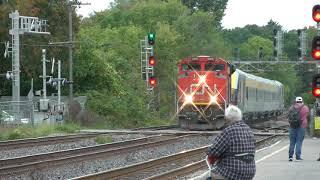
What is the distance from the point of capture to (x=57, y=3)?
5525cm

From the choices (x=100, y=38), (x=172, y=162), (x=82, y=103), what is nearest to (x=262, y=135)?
(x=172, y=162)

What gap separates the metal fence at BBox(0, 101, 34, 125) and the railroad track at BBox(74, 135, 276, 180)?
18.9 metres

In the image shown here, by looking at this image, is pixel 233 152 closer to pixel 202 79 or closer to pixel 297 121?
pixel 297 121

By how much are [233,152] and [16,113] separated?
3308 cm

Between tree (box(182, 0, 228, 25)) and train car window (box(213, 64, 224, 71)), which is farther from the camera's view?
tree (box(182, 0, 228, 25))

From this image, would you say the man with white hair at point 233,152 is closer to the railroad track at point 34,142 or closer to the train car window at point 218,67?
the railroad track at point 34,142

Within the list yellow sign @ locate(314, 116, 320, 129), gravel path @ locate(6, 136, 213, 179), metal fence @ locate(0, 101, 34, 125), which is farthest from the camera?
metal fence @ locate(0, 101, 34, 125)

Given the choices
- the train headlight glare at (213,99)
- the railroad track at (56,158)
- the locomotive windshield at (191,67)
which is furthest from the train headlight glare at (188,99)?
the railroad track at (56,158)

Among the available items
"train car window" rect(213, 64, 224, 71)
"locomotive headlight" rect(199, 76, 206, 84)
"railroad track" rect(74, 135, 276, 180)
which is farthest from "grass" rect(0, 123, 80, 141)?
"railroad track" rect(74, 135, 276, 180)

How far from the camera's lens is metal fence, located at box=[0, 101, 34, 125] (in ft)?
128

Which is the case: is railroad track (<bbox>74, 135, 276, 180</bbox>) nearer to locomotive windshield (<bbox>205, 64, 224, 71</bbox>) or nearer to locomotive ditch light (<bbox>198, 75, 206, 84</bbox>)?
locomotive ditch light (<bbox>198, 75, 206, 84</bbox>)

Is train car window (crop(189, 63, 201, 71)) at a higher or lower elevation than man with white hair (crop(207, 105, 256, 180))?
higher

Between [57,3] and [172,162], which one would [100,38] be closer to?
[57,3]

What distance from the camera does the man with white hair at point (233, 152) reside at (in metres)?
8.10
